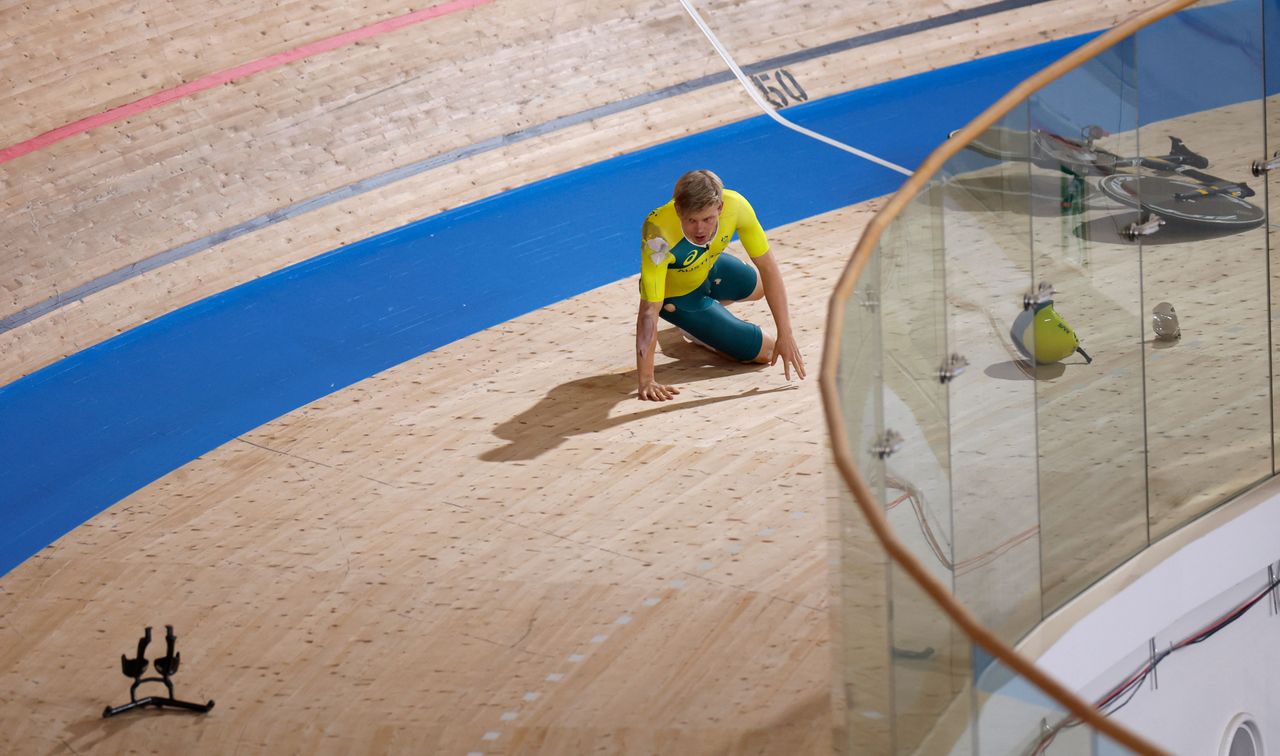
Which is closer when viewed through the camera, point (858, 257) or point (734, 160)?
point (858, 257)

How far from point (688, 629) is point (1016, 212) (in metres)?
1.43

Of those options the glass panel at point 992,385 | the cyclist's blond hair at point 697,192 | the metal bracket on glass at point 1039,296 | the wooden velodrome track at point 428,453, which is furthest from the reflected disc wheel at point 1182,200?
the cyclist's blond hair at point 697,192

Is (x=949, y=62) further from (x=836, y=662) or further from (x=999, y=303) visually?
(x=836, y=662)

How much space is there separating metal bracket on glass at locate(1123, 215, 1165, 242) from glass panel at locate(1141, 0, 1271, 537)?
0.02m

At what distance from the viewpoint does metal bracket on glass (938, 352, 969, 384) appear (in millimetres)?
3291

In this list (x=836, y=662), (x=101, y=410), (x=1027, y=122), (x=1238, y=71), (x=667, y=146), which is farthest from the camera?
(x=667, y=146)

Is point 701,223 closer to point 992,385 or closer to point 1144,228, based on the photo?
point 1144,228

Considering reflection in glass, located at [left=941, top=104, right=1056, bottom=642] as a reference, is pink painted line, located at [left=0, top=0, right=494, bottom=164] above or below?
above

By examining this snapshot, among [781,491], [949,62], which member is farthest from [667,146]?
[781,491]

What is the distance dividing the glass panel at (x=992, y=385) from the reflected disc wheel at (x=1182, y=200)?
1.40ft

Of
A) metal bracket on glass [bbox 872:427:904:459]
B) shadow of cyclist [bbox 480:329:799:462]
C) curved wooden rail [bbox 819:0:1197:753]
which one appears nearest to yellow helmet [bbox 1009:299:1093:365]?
curved wooden rail [bbox 819:0:1197:753]

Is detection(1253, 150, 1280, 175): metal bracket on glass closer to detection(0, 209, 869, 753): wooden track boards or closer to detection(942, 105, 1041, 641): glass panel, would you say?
detection(942, 105, 1041, 641): glass panel

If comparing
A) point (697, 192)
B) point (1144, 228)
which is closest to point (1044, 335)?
point (1144, 228)

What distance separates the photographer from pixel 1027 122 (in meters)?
3.49
